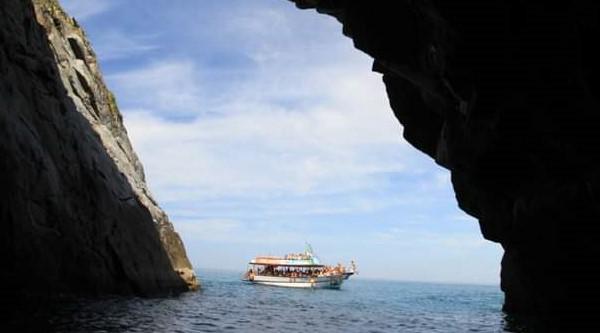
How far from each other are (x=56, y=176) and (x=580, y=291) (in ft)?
86.7

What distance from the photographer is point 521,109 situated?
16.0m

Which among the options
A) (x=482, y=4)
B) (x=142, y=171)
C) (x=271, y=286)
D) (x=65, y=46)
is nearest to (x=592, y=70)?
(x=482, y=4)

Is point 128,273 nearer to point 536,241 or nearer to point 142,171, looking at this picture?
point 142,171

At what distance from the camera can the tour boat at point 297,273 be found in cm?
8062

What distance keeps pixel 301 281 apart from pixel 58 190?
53.0 m

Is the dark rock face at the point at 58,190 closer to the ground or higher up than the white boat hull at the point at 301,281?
higher up

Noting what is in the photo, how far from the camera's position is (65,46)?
49.1 metres

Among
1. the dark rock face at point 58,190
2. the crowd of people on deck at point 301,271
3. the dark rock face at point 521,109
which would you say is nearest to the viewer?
the dark rock face at point 521,109

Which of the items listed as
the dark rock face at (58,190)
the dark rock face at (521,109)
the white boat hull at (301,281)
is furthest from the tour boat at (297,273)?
Result: the dark rock face at (521,109)

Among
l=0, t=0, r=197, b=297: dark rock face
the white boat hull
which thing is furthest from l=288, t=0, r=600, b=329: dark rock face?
the white boat hull

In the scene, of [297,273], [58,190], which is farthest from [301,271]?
[58,190]

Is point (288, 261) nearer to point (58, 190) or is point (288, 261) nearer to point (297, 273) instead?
point (297, 273)

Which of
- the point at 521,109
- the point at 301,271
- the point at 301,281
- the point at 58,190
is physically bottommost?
the point at 301,281

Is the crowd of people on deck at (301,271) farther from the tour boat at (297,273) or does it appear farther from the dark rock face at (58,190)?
the dark rock face at (58,190)
